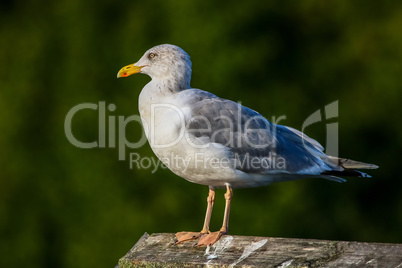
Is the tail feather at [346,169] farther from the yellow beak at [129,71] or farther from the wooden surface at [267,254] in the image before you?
the yellow beak at [129,71]

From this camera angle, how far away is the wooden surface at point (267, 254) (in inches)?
134

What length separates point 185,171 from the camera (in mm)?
4352

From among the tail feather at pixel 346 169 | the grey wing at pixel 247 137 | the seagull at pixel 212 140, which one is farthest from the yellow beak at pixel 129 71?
the tail feather at pixel 346 169

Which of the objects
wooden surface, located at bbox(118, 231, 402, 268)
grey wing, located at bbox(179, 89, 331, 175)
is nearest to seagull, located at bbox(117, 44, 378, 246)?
grey wing, located at bbox(179, 89, 331, 175)

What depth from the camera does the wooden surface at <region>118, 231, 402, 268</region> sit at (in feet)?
11.2

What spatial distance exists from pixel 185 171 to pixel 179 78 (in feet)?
2.07

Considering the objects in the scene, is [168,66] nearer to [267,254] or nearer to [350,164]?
[350,164]

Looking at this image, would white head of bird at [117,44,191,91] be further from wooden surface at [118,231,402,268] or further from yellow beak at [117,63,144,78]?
wooden surface at [118,231,402,268]

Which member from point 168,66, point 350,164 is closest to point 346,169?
point 350,164

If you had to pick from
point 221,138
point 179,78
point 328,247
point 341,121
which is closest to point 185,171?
point 221,138

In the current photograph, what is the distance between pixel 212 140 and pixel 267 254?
3.43ft

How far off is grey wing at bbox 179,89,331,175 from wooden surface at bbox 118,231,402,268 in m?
0.78

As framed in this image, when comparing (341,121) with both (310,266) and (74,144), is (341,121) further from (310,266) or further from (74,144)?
(310,266)

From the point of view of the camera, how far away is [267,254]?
3.55m
